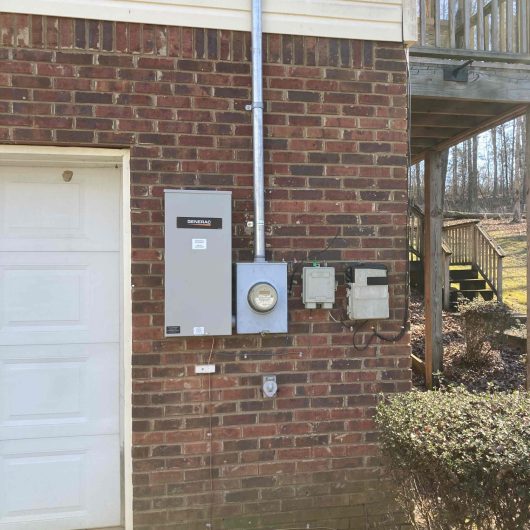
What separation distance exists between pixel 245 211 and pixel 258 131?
50 centimetres

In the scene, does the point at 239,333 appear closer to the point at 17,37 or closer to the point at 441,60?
the point at 17,37

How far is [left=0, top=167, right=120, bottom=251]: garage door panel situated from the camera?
3166mm

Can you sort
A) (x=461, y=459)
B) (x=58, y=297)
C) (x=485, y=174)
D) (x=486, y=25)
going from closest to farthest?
(x=461, y=459)
(x=58, y=297)
(x=486, y=25)
(x=485, y=174)

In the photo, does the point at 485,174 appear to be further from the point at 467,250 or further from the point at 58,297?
the point at 58,297

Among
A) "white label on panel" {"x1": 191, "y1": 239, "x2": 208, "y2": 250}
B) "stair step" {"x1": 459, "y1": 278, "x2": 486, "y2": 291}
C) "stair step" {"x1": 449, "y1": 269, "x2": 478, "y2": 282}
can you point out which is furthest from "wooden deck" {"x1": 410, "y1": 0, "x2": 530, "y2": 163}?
"stair step" {"x1": 449, "y1": 269, "x2": 478, "y2": 282}

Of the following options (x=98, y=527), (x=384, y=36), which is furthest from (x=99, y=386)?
(x=384, y=36)

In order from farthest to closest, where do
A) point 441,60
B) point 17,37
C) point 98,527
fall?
point 441,60
point 98,527
point 17,37

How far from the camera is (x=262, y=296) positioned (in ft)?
9.93

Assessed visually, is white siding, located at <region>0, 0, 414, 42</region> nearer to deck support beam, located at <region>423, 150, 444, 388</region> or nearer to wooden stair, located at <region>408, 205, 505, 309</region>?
deck support beam, located at <region>423, 150, 444, 388</region>

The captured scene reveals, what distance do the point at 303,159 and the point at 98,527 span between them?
8.88 ft

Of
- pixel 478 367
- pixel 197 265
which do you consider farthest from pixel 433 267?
pixel 197 265

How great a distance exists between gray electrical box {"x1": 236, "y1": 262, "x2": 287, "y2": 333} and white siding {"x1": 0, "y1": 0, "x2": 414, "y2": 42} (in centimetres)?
155

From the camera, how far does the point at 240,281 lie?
304 centimetres

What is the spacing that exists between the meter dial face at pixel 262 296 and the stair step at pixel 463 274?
838cm
